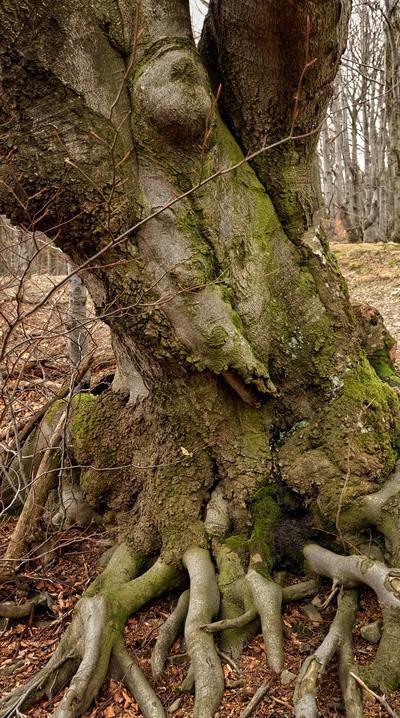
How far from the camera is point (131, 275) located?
303cm

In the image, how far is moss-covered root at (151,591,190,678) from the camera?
2.85 m

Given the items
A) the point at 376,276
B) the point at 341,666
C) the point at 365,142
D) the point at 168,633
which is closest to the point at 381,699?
the point at 341,666

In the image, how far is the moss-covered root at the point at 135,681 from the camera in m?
2.59

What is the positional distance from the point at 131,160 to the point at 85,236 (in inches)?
19.7

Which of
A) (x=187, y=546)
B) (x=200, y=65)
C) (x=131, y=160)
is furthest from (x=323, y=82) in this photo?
(x=187, y=546)

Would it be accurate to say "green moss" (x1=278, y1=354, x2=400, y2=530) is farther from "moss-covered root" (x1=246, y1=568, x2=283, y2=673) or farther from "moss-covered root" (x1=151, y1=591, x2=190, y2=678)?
"moss-covered root" (x1=151, y1=591, x2=190, y2=678)

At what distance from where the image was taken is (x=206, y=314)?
303cm

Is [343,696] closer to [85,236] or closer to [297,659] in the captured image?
[297,659]

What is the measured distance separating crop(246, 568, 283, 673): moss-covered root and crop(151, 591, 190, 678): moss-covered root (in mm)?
442

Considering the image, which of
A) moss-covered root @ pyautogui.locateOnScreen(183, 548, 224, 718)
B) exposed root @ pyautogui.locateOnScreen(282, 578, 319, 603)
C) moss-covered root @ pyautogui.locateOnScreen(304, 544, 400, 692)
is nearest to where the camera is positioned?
moss-covered root @ pyautogui.locateOnScreen(304, 544, 400, 692)

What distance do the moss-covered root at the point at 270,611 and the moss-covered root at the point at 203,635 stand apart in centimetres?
25

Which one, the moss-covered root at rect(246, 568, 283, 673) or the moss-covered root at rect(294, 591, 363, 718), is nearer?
the moss-covered root at rect(294, 591, 363, 718)

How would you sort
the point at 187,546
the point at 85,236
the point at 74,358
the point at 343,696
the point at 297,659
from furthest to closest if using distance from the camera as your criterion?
1. the point at 74,358
2. the point at 187,546
3. the point at 85,236
4. the point at 297,659
5. the point at 343,696

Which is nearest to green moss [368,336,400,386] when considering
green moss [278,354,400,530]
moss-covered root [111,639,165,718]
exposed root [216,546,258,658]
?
green moss [278,354,400,530]
